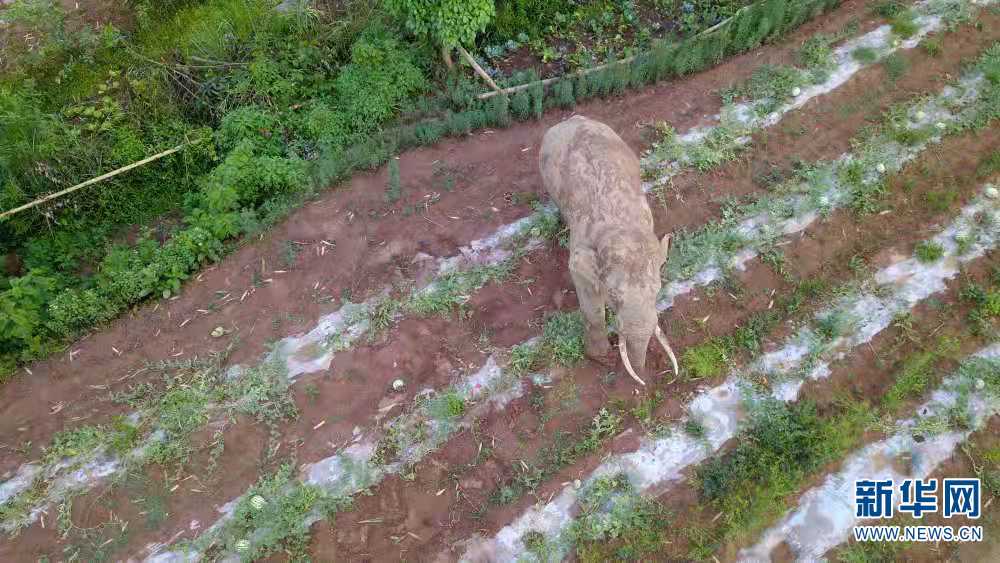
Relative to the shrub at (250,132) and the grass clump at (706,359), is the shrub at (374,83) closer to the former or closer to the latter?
the shrub at (250,132)

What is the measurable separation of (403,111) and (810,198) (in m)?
5.95

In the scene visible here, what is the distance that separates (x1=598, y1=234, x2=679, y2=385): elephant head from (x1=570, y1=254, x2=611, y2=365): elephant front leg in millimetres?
224

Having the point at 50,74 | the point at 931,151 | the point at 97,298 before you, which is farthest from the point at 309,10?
the point at 931,151

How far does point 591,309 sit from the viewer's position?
237 inches

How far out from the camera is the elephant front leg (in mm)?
5715

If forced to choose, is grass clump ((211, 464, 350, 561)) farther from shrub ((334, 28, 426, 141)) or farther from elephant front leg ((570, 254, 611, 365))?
shrub ((334, 28, 426, 141))

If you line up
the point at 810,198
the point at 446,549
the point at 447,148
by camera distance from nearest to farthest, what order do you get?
the point at 446,549
the point at 810,198
the point at 447,148

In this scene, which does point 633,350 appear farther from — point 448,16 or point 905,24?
point 905,24

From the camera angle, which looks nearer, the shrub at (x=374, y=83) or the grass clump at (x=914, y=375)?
the grass clump at (x=914, y=375)

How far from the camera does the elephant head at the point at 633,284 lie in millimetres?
5234

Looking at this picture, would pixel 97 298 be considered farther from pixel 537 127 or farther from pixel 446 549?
pixel 537 127

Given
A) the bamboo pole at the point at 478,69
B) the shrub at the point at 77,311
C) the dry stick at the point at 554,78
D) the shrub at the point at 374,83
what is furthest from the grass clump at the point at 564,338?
the shrub at the point at 77,311

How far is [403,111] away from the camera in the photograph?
904cm

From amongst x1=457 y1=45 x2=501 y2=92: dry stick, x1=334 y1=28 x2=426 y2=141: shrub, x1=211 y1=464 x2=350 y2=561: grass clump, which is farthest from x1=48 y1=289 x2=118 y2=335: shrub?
x1=457 y1=45 x2=501 y2=92: dry stick
